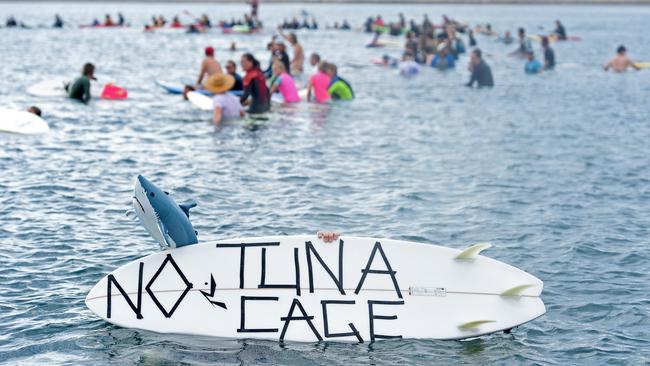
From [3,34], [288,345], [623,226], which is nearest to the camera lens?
[288,345]

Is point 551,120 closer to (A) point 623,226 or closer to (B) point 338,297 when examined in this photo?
(A) point 623,226

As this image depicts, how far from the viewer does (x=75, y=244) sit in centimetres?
1577

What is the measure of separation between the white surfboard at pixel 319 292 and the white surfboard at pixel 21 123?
1498 cm

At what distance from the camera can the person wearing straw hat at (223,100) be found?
28.6 metres

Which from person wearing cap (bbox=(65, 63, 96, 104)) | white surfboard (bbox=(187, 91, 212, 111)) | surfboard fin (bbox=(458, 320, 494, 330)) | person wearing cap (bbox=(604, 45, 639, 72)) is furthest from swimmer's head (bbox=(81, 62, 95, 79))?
person wearing cap (bbox=(604, 45, 639, 72))

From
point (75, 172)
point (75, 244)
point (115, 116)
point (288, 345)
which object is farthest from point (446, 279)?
point (115, 116)

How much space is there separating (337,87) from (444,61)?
15307 mm

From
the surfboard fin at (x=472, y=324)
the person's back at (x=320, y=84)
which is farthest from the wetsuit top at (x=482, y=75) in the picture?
the surfboard fin at (x=472, y=324)

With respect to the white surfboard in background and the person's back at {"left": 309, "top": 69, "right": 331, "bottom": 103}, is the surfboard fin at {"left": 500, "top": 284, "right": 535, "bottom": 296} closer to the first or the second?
the person's back at {"left": 309, "top": 69, "right": 331, "bottom": 103}

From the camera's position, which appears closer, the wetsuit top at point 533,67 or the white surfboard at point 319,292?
the white surfboard at point 319,292

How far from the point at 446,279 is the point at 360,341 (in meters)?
1.30

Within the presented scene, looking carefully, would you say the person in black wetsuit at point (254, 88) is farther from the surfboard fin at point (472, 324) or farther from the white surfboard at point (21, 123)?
the surfboard fin at point (472, 324)

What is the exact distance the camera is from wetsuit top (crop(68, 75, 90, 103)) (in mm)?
32375

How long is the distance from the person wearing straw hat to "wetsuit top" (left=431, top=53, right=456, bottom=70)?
20.7m
